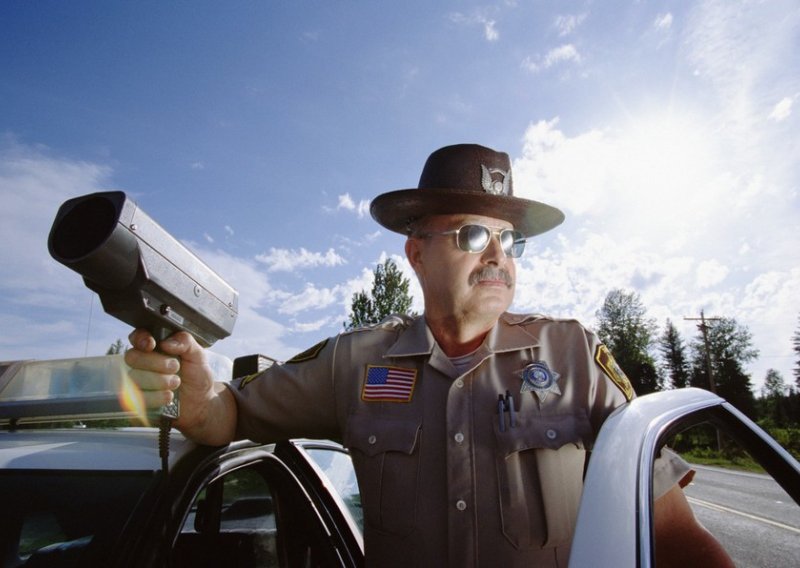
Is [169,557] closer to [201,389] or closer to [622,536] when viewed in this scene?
[201,389]

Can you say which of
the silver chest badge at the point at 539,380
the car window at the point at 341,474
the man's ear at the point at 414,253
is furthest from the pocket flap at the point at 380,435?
the man's ear at the point at 414,253

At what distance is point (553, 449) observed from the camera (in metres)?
1.67

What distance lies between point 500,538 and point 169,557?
0.95 meters

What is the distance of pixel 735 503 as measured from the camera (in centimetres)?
162

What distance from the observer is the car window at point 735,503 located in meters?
1.36

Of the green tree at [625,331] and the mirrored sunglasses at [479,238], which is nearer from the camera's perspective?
the mirrored sunglasses at [479,238]

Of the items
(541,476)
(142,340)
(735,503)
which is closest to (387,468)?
(541,476)

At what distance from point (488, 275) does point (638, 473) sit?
1300mm

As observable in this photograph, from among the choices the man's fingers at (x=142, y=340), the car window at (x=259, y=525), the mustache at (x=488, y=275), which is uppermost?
the mustache at (x=488, y=275)

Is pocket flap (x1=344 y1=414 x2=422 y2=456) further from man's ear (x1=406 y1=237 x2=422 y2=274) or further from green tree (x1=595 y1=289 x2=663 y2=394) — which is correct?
green tree (x1=595 y1=289 x2=663 y2=394)

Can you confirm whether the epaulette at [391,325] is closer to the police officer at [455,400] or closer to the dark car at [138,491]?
the police officer at [455,400]

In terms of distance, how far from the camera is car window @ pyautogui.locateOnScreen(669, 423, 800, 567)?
4.45 feet

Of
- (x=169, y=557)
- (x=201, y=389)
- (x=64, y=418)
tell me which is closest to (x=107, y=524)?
(x=169, y=557)

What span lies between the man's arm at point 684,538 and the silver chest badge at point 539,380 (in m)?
0.54
